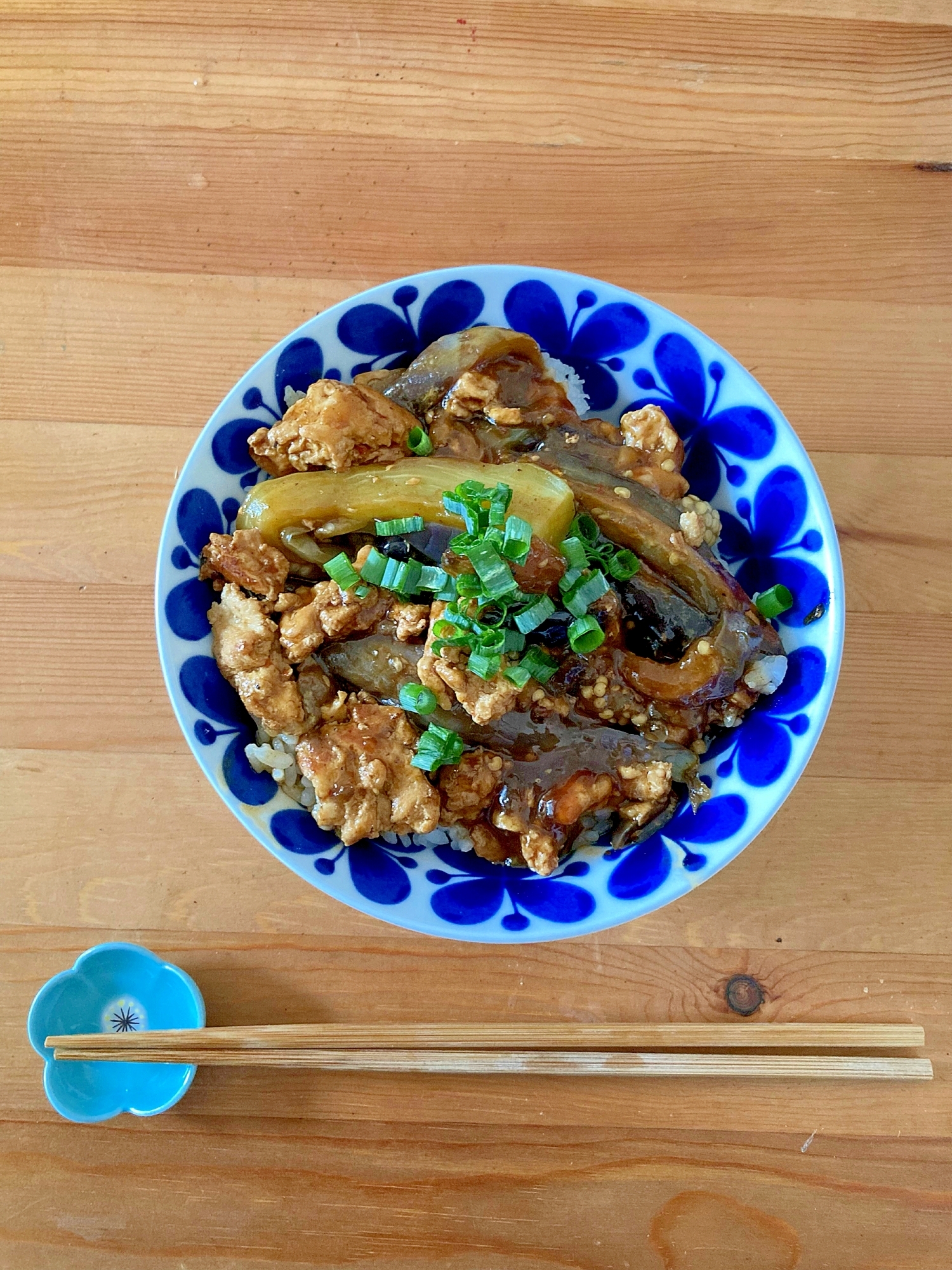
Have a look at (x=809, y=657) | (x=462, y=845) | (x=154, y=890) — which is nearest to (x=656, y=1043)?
(x=462, y=845)

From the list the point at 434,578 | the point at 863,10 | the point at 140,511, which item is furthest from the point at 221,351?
the point at 863,10

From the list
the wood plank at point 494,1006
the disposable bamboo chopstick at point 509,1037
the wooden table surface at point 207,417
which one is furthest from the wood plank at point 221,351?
the disposable bamboo chopstick at point 509,1037

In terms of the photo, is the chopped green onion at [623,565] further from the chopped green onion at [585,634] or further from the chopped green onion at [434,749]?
the chopped green onion at [434,749]

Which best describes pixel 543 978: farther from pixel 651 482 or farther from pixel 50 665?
pixel 50 665

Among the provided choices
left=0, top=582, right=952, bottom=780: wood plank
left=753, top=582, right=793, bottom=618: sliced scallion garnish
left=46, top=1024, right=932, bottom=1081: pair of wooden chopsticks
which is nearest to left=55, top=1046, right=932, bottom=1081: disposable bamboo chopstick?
left=46, top=1024, right=932, bottom=1081: pair of wooden chopsticks

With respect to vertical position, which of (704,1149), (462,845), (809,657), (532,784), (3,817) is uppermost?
(809,657)

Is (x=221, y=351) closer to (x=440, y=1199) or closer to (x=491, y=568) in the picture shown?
(x=491, y=568)
